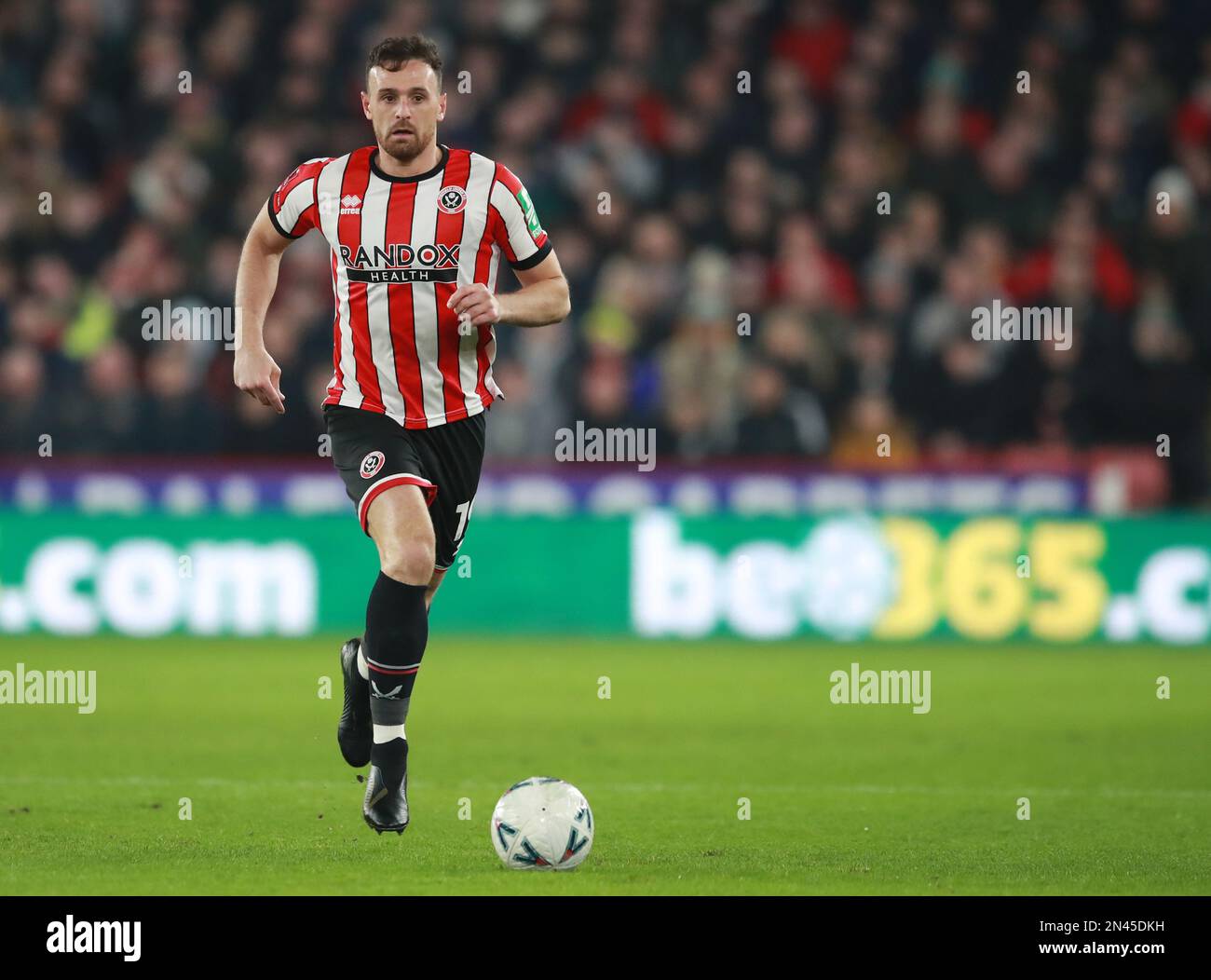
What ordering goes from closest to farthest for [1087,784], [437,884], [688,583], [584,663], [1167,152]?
[437,884]
[1087,784]
[584,663]
[688,583]
[1167,152]

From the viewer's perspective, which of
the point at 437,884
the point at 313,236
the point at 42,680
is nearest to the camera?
the point at 437,884

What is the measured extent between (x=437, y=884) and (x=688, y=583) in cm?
816

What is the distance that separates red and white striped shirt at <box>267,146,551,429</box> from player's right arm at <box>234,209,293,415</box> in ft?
0.52

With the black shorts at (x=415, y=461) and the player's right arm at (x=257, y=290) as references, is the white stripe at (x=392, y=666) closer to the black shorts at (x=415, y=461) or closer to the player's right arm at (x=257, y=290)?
the black shorts at (x=415, y=461)

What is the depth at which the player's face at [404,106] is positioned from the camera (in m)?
6.56

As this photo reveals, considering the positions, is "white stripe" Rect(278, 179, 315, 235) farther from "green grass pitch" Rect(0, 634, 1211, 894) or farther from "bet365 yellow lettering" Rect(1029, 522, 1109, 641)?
"bet365 yellow lettering" Rect(1029, 522, 1109, 641)

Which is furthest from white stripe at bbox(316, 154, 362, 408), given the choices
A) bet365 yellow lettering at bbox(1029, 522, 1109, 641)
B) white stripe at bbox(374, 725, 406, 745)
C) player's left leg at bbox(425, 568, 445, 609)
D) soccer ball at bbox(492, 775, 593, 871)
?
bet365 yellow lettering at bbox(1029, 522, 1109, 641)

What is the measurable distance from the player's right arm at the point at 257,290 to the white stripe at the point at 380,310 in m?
0.33

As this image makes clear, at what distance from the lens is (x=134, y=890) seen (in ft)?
19.1

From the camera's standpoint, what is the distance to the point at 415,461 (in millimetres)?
6703

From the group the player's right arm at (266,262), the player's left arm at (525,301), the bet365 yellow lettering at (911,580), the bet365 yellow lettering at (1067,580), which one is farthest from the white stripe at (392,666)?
the bet365 yellow lettering at (1067,580)

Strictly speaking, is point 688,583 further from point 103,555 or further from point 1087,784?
point 1087,784

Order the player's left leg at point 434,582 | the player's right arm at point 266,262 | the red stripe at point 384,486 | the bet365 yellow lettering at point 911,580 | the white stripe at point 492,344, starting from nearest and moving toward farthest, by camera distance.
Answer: the red stripe at point 384,486, the player's right arm at point 266,262, the white stripe at point 492,344, the player's left leg at point 434,582, the bet365 yellow lettering at point 911,580
